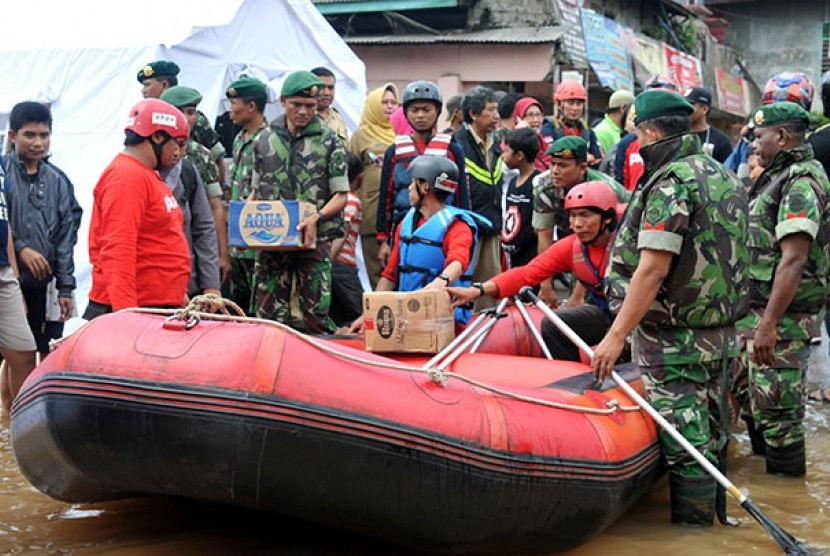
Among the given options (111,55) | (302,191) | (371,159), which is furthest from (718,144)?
(111,55)

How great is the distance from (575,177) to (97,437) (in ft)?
12.4

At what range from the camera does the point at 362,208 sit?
9016 mm

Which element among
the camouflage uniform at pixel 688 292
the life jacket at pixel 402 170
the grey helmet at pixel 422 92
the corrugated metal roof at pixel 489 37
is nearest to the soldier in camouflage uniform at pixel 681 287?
the camouflage uniform at pixel 688 292

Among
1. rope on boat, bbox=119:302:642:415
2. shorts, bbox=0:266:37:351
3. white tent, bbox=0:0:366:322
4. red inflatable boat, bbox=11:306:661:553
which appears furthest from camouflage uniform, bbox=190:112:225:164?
red inflatable boat, bbox=11:306:661:553

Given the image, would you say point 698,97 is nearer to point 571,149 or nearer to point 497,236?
point 497,236

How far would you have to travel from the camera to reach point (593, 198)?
19.7ft

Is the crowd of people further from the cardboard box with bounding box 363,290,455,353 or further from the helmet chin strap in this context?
the cardboard box with bounding box 363,290,455,353

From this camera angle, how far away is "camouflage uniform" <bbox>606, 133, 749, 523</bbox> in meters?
4.82

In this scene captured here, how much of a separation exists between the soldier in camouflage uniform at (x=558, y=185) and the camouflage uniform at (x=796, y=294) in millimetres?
1013

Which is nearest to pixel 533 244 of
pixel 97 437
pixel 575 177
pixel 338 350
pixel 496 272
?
pixel 496 272

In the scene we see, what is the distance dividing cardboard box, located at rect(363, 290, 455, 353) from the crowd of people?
50 cm

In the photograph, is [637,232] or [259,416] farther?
[637,232]

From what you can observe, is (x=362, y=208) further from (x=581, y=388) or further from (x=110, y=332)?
(x=110, y=332)

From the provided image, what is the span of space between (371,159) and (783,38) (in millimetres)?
24545
